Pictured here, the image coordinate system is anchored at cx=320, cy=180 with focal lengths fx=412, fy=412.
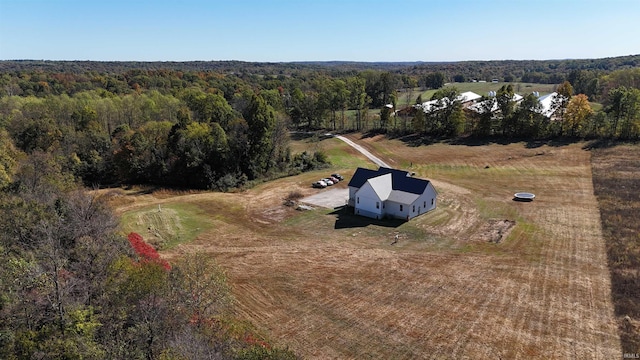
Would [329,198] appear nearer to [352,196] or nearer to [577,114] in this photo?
[352,196]

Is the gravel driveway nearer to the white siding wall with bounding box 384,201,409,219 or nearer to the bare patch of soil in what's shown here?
the white siding wall with bounding box 384,201,409,219

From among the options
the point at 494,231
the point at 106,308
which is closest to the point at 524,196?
the point at 494,231

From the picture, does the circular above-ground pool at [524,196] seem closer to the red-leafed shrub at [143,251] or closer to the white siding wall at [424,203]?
the white siding wall at [424,203]

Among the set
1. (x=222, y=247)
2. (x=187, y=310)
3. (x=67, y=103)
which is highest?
(x=67, y=103)

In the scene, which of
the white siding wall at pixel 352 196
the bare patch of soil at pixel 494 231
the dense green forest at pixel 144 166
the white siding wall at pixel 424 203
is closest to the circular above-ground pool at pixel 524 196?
the bare patch of soil at pixel 494 231

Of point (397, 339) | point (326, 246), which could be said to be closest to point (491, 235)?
point (326, 246)

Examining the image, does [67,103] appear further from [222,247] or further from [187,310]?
[187,310]

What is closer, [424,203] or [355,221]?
[355,221]
